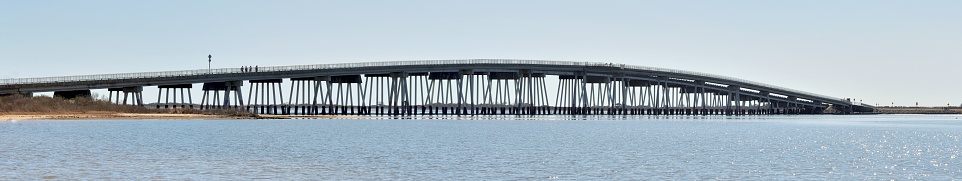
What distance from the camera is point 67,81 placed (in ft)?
360

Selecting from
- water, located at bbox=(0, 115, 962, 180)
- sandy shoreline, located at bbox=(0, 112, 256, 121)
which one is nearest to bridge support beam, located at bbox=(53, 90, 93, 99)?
sandy shoreline, located at bbox=(0, 112, 256, 121)

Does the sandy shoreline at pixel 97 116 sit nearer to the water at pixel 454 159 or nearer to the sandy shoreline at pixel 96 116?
the sandy shoreline at pixel 96 116

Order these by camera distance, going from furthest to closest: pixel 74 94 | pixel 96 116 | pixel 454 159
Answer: pixel 74 94 < pixel 96 116 < pixel 454 159

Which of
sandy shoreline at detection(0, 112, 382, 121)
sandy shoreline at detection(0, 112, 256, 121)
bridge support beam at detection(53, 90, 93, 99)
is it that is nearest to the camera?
sandy shoreline at detection(0, 112, 256, 121)

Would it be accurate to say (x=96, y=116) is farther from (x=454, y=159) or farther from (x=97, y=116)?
(x=454, y=159)

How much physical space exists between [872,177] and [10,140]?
39.9m

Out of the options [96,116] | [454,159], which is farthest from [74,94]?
[454,159]

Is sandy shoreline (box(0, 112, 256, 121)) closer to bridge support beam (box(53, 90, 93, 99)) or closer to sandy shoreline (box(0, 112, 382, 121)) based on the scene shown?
→ sandy shoreline (box(0, 112, 382, 121))

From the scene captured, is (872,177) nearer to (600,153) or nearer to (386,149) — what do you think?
(600,153)

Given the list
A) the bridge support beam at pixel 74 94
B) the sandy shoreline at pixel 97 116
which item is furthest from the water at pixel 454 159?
the bridge support beam at pixel 74 94

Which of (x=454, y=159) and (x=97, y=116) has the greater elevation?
(x=97, y=116)

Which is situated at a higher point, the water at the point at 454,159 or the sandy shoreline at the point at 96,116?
the sandy shoreline at the point at 96,116

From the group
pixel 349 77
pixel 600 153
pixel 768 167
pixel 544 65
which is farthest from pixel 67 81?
pixel 768 167

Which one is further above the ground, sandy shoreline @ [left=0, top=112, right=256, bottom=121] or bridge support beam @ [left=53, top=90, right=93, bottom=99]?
bridge support beam @ [left=53, top=90, right=93, bottom=99]
